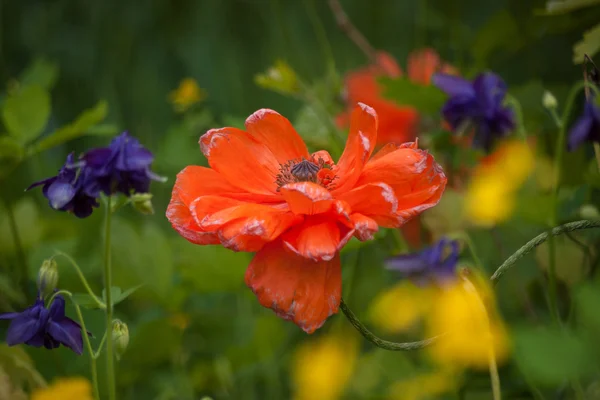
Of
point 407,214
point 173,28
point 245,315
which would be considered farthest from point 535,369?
point 173,28

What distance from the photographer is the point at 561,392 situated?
2.21ft

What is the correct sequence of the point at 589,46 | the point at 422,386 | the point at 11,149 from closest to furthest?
the point at 589,46 → the point at 422,386 → the point at 11,149

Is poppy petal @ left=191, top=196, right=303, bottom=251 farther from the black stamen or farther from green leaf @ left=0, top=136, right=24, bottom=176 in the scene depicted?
green leaf @ left=0, top=136, right=24, bottom=176

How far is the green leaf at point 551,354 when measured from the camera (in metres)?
0.35

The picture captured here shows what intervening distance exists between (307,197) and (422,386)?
Result: 1.14 feet

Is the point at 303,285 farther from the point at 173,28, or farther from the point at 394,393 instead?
the point at 173,28

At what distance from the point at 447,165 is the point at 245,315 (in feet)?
1.19

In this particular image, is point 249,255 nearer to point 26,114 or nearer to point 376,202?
point 26,114

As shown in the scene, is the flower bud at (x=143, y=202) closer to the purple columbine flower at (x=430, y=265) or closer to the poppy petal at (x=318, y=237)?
the poppy petal at (x=318, y=237)

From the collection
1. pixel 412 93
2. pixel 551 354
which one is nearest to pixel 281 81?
pixel 412 93

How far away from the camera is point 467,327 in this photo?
19.3 inches

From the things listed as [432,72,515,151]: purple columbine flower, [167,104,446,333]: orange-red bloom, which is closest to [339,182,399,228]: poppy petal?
[167,104,446,333]: orange-red bloom

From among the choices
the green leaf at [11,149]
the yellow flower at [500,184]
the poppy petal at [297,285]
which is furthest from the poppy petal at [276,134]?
the green leaf at [11,149]

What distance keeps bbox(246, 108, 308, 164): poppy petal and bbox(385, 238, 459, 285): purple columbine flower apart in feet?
0.61
